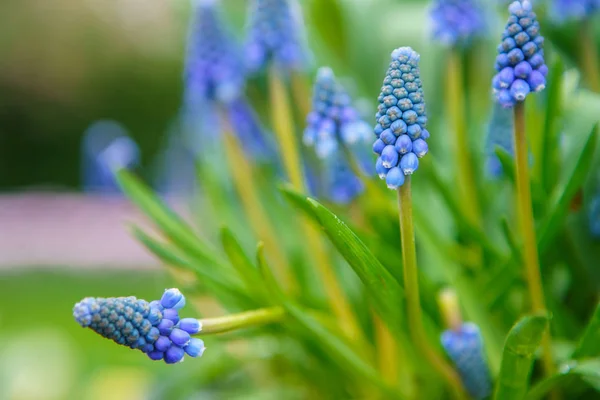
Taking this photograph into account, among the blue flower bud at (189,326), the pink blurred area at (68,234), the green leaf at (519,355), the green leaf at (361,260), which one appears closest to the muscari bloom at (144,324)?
the blue flower bud at (189,326)

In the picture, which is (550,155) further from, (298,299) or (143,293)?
(143,293)

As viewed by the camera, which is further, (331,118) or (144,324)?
(331,118)

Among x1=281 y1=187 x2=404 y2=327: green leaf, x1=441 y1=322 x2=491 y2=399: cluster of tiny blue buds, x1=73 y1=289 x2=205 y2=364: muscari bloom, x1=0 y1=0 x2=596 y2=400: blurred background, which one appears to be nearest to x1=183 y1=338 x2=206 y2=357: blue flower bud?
x1=73 y1=289 x2=205 y2=364: muscari bloom

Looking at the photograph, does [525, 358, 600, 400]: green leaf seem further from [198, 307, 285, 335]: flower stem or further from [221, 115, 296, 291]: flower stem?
[221, 115, 296, 291]: flower stem

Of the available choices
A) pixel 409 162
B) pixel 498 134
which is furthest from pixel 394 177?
pixel 498 134

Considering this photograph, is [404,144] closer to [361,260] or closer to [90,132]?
[361,260]

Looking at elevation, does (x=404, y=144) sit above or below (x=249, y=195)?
below

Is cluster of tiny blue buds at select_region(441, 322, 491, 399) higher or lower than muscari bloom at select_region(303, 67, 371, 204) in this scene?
lower
